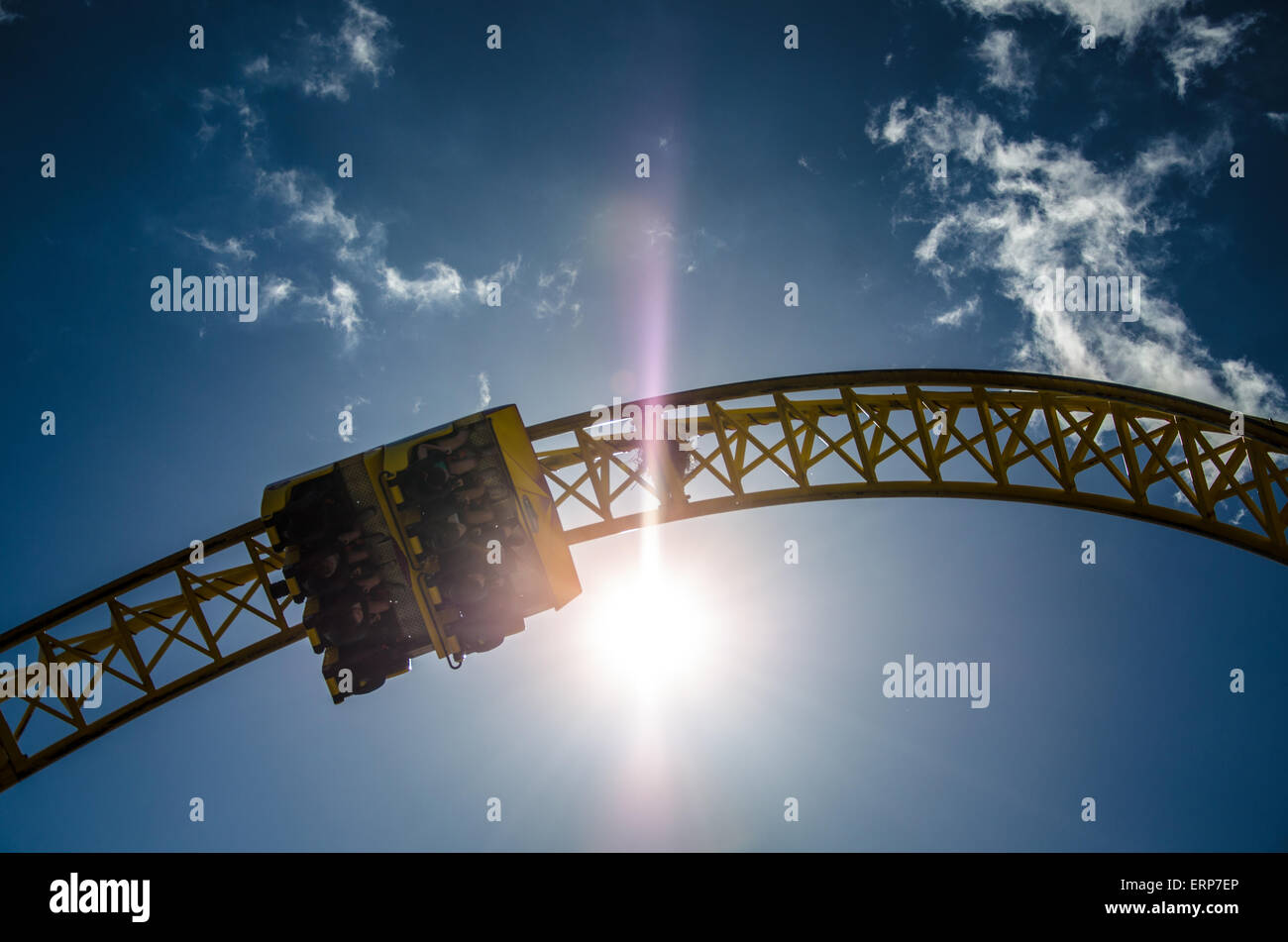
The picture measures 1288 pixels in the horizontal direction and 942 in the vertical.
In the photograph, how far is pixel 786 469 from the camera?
34.3 ft

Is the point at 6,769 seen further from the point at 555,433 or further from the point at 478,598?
the point at 555,433

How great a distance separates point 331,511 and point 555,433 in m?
2.98

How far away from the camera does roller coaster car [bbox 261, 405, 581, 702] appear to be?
8.50 meters

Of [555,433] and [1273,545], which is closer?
[1273,545]

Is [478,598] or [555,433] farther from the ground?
[555,433]

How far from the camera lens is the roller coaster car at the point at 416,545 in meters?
8.50

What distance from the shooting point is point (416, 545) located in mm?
8719

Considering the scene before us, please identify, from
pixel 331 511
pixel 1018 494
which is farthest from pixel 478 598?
pixel 1018 494

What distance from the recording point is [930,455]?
1030cm
